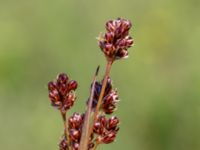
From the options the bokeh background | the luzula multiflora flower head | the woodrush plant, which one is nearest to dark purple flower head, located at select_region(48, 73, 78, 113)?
the woodrush plant

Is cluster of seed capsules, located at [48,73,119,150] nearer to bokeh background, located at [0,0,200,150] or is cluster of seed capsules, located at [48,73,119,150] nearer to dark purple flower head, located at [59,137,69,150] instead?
dark purple flower head, located at [59,137,69,150]

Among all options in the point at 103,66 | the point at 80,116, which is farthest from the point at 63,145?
the point at 103,66

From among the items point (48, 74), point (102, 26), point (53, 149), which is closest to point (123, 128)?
point (53, 149)

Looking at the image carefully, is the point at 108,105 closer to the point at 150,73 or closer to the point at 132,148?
the point at 132,148

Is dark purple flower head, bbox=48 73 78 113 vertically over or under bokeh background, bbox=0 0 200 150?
under

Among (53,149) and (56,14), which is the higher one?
(56,14)

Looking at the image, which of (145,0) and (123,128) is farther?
(145,0)

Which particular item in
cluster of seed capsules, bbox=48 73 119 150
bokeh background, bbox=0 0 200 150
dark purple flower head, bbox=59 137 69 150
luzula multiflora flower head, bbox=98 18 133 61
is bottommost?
dark purple flower head, bbox=59 137 69 150
